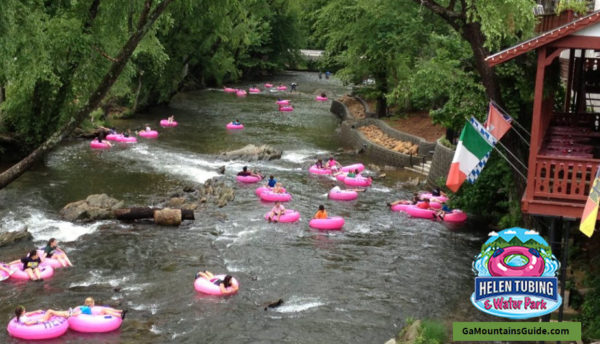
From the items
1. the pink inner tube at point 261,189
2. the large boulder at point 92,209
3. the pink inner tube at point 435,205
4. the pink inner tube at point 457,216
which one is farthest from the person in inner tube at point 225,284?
the pink inner tube at point 435,205

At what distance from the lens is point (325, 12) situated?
121 feet

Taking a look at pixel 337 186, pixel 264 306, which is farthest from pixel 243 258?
pixel 337 186

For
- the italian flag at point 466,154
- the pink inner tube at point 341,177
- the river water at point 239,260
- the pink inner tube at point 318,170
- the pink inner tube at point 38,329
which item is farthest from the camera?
the pink inner tube at point 318,170

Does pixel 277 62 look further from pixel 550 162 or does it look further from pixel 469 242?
pixel 550 162

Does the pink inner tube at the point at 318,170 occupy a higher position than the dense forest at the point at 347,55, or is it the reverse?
the dense forest at the point at 347,55

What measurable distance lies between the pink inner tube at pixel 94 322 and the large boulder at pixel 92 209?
307 inches

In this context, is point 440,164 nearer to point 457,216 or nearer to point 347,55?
point 457,216

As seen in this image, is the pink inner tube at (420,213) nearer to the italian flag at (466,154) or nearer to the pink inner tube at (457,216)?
the pink inner tube at (457,216)

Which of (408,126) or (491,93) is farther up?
(491,93)

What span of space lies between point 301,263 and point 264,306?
10.3ft

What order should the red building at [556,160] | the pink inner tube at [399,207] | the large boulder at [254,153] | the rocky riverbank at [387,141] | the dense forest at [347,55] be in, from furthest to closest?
the large boulder at [254,153] < the rocky riverbank at [387,141] < the pink inner tube at [399,207] < the dense forest at [347,55] < the red building at [556,160]

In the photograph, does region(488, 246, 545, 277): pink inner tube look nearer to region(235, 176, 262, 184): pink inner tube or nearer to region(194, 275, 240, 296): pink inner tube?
region(194, 275, 240, 296): pink inner tube

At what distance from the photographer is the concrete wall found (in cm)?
2542

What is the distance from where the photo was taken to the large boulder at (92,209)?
22.0 m
